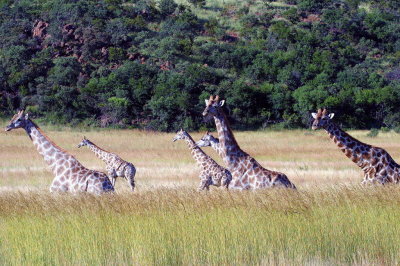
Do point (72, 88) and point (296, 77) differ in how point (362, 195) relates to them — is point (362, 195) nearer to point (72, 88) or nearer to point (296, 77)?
point (72, 88)

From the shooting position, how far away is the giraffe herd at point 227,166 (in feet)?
49.6

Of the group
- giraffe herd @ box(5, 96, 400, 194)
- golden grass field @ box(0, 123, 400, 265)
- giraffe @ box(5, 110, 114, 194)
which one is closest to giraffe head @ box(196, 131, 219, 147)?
giraffe herd @ box(5, 96, 400, 194)

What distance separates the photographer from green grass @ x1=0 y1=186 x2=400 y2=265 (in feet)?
34.9

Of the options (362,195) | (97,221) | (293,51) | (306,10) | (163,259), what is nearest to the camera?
(163,259)

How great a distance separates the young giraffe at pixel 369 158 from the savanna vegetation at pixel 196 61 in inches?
1175

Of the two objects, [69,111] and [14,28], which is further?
[14,28]

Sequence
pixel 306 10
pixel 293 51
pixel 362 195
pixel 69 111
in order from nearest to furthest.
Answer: pixel 362 195, pixel 69 111, pixel 293 51, pixel 306 10

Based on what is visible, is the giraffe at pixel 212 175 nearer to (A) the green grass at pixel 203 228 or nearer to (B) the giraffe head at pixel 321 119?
(B) the giraffe head at pixel 321 119

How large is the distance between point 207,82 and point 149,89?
475 centimetres

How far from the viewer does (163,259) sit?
10.5m

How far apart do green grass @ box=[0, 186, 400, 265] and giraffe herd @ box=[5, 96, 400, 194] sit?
1724 mm

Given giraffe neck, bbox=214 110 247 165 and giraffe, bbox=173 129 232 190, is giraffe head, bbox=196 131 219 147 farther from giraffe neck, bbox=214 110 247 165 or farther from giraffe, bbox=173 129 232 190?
giraffe neck, bbox=214 110 247 165

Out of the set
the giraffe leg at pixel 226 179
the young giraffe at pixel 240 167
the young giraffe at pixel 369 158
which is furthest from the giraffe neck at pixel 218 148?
the young giraffe at pixel 369 158

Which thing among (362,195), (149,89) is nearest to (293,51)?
(149,89)
